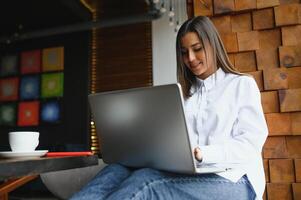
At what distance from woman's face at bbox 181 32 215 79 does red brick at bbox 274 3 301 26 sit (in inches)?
20.5

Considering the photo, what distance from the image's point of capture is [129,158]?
98 cm

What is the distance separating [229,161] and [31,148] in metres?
0.60

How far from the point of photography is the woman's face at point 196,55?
1277 mm

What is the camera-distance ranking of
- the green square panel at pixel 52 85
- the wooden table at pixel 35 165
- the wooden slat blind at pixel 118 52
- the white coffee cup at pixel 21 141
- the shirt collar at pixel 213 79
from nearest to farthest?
the wooden table at pixel 35 165 → the white coffee cup at pixel 21 141 → the shirt collar at pixel 213 79 → the wooden slat blind at pixel 118 52 → the green square panel at pixel 52 85

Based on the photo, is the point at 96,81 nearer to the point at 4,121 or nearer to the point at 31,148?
the point at 4,121

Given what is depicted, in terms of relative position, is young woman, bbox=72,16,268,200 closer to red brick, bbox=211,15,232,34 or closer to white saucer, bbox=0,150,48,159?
white saucer, bbox=0,150,48,159

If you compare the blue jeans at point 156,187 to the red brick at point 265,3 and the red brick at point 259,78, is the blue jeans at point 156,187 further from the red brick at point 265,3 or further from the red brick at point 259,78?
the red brick at point 265,3

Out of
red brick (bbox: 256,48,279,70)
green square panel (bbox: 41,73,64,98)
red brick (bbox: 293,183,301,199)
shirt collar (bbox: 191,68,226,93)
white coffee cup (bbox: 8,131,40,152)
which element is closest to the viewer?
white coffee cup (bbox: 8,131,40,152)

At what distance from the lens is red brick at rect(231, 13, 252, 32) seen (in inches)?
63.9

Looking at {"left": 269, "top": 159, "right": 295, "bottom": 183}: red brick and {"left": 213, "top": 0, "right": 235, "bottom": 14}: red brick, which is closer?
{"left": 269, "top": 159, "right": 295, "bottom": 183}: red brick

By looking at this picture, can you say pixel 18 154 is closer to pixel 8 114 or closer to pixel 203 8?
pixel 203 8

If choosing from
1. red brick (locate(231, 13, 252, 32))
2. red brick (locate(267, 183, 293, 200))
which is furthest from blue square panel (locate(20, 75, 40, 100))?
red brick (locate(267, 183, 293, 200))

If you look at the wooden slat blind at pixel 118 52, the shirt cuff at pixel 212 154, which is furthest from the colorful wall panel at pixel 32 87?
the shirt cuff at pixel 212 154

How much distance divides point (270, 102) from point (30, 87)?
363cm
